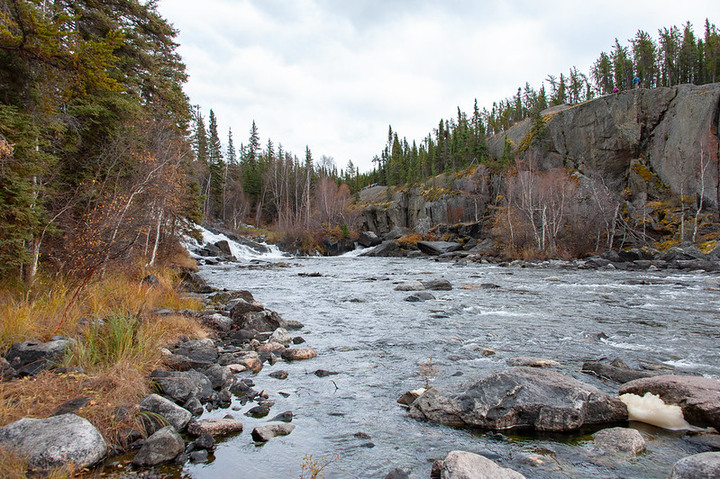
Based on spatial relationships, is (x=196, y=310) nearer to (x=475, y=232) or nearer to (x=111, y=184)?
(x=111, y=184)

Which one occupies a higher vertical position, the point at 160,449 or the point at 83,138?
the point at 83,138

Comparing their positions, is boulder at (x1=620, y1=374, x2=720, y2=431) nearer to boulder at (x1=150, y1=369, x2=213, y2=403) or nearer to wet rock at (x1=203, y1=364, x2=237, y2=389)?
wet rock at (x1=203, y1=364, x2=237, y2=389)

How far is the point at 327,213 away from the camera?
6681 cm

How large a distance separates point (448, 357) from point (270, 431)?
405 cm

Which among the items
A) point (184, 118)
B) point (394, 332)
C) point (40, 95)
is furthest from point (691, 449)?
point (184, 118)

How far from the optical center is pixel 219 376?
6.00 metres

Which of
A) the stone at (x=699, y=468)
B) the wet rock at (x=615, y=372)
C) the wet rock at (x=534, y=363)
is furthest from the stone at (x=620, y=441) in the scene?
the wet rock at (x=534, y=363)

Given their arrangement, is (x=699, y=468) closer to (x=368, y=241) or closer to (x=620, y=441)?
(x=620, y=441)

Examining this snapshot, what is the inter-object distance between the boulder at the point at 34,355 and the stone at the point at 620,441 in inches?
261

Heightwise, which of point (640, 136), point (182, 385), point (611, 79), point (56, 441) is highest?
point (611, 79)

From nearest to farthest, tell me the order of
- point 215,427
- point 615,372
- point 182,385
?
point 215,427
point 182,385
point 615,372

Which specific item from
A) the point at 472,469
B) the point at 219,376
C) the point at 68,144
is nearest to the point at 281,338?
the point at 219,376

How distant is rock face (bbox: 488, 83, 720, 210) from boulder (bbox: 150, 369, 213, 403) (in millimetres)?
44291

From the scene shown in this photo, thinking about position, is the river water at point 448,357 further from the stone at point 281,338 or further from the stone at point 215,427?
the stone at point 281,338
